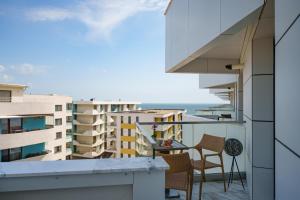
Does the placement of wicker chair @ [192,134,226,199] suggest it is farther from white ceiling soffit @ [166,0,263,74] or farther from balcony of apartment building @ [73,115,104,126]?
balcony of apartment building @ [73,115,104,126]

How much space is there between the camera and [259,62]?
3.58 metres

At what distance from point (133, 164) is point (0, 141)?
15505 mm

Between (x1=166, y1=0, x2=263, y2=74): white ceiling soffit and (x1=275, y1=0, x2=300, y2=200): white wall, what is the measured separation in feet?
2.54

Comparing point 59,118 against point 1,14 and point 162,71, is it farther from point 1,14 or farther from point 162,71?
point 162,71

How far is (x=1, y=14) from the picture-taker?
16625mm

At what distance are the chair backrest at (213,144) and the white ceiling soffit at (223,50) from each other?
5.48 feet

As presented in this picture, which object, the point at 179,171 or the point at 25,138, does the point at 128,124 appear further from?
the point at 179,171

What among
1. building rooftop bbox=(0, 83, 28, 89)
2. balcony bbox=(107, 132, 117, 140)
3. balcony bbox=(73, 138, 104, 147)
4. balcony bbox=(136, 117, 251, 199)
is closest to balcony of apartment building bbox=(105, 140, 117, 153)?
balcony bbox=(107, 132, 117, 140)

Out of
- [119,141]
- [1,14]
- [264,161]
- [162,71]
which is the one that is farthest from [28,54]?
[264,161]

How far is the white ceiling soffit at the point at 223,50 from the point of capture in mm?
2752

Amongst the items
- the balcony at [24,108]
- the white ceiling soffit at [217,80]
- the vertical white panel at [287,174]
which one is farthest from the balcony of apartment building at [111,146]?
the vertical white panel at [287,174]

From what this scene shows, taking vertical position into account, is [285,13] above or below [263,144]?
above

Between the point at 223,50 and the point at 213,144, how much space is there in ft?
7.30

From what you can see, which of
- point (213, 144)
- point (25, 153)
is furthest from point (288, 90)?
point (25, 153)
